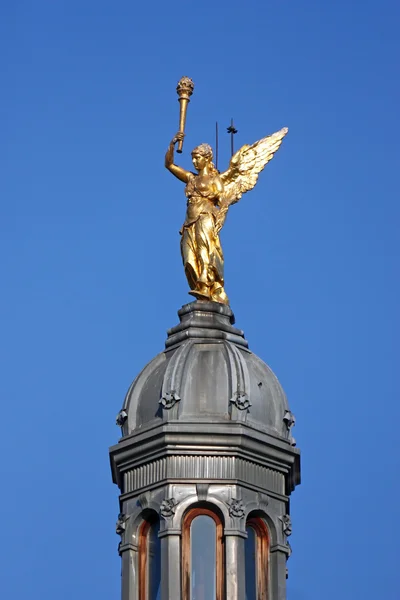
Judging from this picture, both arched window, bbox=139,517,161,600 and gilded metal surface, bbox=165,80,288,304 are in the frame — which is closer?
arched window, bbox=139,517,161,600

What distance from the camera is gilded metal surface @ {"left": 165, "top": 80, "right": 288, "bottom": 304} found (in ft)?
222

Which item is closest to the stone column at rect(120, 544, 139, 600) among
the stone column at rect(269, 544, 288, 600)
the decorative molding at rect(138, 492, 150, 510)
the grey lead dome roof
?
the decorative molding at rect(138, 492, 150, 510)

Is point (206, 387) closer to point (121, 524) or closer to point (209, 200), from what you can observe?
point (121, 524)

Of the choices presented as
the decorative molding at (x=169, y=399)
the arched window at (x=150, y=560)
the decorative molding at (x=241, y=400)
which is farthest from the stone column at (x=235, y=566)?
the decorative molding at (x=169, y=399)

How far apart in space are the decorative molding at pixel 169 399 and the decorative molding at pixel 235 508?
99.5 inches

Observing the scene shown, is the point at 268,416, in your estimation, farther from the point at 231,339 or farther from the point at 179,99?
the point at 179,99

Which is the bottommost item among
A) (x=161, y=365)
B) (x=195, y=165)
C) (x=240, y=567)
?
(x=240, y=567)

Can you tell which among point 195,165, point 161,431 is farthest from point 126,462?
point 195,165

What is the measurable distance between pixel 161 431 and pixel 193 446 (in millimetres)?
772

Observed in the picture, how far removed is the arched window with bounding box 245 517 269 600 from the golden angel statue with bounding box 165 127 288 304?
5856mm

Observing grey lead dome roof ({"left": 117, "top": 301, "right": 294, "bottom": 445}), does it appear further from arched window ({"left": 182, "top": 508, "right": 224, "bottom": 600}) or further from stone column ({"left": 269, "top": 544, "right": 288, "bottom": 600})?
stone column ({"left": 269, "top": 544, "right": 288, "bottom": 600})

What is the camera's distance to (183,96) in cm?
6894

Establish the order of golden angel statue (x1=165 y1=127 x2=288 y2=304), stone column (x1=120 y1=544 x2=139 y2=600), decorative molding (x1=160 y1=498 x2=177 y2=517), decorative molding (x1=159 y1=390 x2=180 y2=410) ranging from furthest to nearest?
1. golden angel statue (x1=165 y1=127 x2=288 y2=304)
2. decorative molding (x1=159 y1=390 x2=180 y2=410)
3. stone column (x1=120 y1=544 x2=139 y2=600)
4. decorative molding (x1=160 y1=498 x2=177 y2=517)

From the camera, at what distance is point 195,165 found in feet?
225
